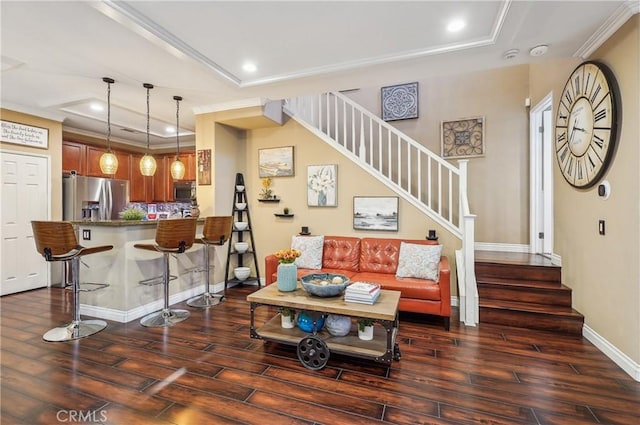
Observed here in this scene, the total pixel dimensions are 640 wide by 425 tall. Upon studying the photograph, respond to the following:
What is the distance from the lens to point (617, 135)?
8.14 ft

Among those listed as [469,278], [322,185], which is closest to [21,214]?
[322,185]

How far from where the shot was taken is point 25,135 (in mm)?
4527

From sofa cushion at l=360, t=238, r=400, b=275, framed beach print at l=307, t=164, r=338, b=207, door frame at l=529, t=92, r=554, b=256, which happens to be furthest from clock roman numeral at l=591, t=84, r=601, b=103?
framed beach print at l=307, t=164, r=338, b=207

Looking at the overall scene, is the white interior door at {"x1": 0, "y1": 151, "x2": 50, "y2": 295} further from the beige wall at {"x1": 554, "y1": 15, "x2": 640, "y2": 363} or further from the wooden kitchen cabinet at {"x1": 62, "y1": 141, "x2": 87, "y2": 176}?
the beige wall at {"x1": 554, "y1": 15, "x2": 640, "y2": 363}

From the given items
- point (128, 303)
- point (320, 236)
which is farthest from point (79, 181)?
point (320, 236)

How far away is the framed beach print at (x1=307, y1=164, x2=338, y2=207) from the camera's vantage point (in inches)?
Result: 178

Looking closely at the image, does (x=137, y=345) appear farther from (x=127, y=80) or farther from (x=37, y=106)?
(x=37, y=106)

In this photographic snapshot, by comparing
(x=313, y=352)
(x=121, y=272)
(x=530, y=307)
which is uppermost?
(x=121, y=272)

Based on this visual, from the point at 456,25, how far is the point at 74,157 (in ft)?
20.5

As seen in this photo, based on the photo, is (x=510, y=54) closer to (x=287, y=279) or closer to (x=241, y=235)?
(x=287, y=279)

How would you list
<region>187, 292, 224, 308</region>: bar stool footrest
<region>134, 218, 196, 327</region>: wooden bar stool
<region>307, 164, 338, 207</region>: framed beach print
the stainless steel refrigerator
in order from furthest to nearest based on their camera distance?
the stainless steel refrigerator, <region>307, 164, 338, 207</region>: framed beach print, <region>187, 292, 224, 308</region>: bar stool footrest, <region>134, 218, 196, 327</region>: wooden bar stool

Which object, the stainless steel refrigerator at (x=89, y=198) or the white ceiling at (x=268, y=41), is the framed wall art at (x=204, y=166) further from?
the stainless steel refrigerator at (x=89, y=198)

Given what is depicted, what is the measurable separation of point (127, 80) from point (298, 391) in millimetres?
3731

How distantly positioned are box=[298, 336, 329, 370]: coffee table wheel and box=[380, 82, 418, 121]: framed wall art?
13.4 ft
